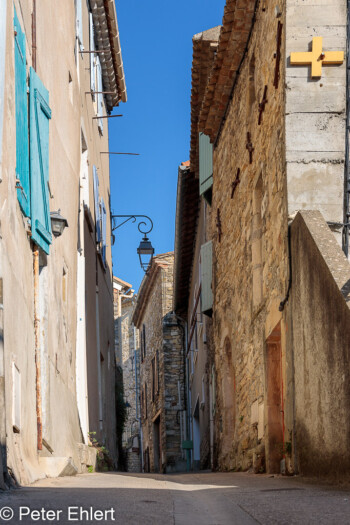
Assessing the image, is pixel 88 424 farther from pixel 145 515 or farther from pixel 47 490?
pixel 145 515

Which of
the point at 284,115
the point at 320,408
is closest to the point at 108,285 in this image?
the point at 284,115

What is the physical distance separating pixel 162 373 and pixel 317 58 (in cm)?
1663

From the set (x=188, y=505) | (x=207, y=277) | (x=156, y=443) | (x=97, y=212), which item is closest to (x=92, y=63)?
(x=97, y=212)

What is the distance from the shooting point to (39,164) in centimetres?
880

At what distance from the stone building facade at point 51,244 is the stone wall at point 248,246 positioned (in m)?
1.99

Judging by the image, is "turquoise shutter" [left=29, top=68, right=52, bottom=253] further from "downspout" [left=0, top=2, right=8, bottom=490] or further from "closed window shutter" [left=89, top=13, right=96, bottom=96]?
"closed window shutter" [left=89, top=13, right=96, bottom=96]

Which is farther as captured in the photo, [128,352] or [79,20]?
[128,352]

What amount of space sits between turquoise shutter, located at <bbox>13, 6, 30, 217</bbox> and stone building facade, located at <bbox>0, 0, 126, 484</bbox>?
0.01 metres

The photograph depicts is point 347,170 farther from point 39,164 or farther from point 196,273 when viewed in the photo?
point 196,273

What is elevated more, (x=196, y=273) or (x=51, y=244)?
(x=51, y=244)

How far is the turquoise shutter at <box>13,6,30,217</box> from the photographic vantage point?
7645mm

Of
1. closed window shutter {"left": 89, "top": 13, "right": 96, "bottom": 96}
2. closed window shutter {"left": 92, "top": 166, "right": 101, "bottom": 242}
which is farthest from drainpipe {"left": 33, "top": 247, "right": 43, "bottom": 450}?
closed window shutter {"left": 89, "top": 13, "right": 96, "bottom": 96}

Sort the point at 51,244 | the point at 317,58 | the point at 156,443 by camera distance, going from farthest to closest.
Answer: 1. the point at 156,443
2. the point at 51,244
3. the point at 317,58

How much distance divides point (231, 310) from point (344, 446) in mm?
6169
